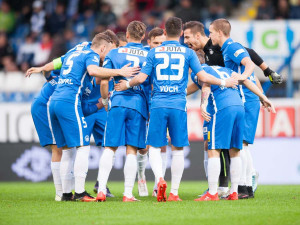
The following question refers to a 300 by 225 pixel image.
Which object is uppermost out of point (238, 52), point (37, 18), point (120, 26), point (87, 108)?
point (37, 18)

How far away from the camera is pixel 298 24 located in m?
15.7

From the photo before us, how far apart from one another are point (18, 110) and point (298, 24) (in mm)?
7246

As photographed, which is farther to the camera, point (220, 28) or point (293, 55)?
point (293, 55)

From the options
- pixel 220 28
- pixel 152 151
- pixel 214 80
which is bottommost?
pixel 152 151

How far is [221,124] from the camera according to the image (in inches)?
328

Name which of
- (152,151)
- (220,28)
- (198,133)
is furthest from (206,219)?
(198,133)

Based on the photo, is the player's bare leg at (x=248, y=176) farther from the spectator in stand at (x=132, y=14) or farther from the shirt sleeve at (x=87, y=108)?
the spectator in stand at (x=132, y=14)

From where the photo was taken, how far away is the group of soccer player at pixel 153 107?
8.27m

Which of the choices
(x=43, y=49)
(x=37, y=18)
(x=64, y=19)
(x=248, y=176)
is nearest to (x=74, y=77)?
(x=248, y=176)

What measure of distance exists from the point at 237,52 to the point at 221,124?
1.11 meters

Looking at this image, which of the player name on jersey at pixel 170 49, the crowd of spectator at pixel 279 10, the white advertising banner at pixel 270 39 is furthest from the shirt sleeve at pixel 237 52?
the crowd of spectator at pixel 279 10

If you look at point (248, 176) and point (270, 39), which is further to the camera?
point (270, 39)

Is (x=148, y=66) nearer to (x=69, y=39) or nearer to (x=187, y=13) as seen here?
(x=187, y=13)

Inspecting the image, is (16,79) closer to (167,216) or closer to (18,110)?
(18,110)
